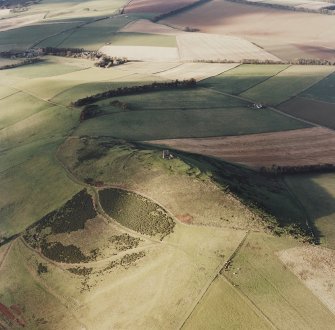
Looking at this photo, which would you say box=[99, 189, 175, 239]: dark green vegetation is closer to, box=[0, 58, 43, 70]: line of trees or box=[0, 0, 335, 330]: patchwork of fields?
box=[0, 0, 335, 330]: patchwork of fields

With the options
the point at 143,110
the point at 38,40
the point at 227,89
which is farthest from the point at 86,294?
the point at 38,40

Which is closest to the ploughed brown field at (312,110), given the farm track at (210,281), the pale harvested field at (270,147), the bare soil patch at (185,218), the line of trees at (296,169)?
the pale harvested field at (270,147)

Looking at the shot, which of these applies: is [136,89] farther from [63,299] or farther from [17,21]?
[17,21]

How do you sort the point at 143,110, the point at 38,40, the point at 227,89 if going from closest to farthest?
the point at 143,110, the point at 227,89, the point at 38,40

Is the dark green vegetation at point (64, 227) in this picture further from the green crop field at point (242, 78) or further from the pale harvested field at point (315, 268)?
the green crop field at point (242, 78)

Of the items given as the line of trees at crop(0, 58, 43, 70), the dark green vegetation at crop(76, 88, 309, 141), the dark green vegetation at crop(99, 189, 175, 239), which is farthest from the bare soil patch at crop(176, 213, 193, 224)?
the line of trees at crop(0, 58, 43, 70)

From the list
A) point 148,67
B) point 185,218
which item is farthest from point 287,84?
point 185,218

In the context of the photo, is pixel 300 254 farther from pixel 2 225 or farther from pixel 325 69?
pixel 325 69
